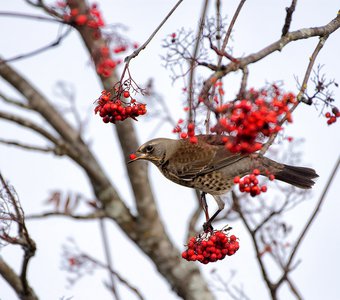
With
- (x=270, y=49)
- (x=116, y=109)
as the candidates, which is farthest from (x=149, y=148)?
(x=270, y=49)

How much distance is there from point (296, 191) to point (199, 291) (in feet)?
8.71

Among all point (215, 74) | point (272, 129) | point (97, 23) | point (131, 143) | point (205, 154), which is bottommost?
point (272, 129)

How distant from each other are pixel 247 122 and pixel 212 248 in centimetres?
105

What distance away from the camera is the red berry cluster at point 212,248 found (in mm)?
3297

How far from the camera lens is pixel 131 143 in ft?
27.1

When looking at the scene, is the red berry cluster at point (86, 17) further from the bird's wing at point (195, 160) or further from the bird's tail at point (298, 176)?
the bird's tail at point (298, 176)

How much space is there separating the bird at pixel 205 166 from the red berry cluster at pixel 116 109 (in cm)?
112

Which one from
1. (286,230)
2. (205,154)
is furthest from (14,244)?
(286,230)

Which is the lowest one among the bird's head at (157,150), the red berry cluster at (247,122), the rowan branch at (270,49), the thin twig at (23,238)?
the red berry cluster at (247,122)

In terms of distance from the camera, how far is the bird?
4340 mm

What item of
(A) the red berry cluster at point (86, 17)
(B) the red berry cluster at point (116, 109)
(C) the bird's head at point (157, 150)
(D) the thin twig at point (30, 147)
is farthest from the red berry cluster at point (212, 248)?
(D) the thin twig at point (30, 147)

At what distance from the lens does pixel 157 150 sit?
15.5 ft

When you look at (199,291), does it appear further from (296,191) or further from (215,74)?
(215,74)

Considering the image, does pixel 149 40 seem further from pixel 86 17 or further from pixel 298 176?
pixel 298 176
